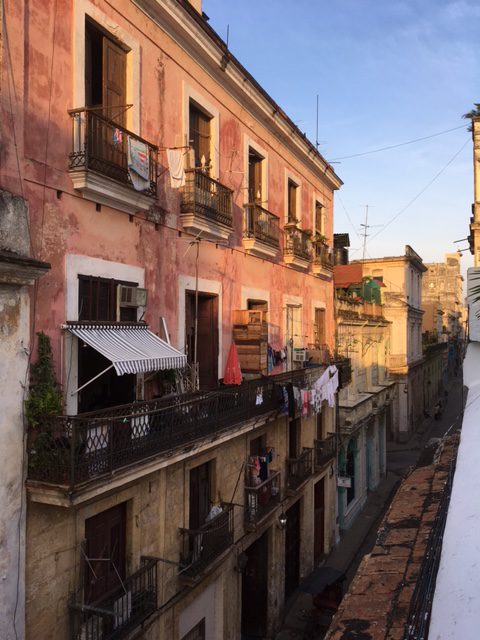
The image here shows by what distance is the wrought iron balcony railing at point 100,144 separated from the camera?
766 centimetres

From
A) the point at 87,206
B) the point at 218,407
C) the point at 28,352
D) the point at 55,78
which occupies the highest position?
the point at 55,78

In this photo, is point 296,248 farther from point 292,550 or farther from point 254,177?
point 292,550

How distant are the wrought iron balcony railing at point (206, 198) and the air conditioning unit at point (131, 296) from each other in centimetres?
231

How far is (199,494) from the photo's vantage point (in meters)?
11.0

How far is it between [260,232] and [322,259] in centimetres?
574

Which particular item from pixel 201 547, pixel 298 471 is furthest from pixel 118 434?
pixel 298 471

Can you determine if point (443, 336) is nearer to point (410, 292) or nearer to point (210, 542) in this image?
point (410, 292)

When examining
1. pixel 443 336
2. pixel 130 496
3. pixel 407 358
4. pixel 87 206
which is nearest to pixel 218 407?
pixel 130 496

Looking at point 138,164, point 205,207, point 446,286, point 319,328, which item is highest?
point 446,286

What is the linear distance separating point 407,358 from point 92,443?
106ft

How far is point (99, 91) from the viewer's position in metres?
8.77

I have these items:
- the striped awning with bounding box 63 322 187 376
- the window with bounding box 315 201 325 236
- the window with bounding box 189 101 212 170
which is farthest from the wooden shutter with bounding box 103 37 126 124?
the window with bounding box 315 201 325 236

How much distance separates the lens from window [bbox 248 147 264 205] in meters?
14.2

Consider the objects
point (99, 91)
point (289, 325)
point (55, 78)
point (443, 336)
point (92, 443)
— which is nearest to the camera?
point (92, 443)
